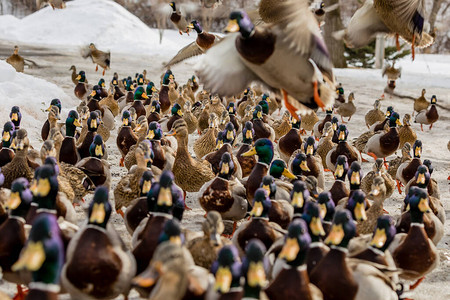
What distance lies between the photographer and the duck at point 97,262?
3406 millimetres

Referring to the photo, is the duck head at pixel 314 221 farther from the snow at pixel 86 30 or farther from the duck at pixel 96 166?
the snow at pixel 86 30

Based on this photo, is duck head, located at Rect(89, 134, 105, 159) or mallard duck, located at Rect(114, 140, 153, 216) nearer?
mallard duck, located at Rect(114, 140, 153, 216)

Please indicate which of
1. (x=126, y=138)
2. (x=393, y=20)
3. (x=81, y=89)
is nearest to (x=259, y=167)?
(x=393, y=20)

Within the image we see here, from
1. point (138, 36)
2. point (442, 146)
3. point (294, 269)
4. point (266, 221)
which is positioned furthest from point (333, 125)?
point (138, 36)

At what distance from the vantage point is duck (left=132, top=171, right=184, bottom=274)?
12.4ft

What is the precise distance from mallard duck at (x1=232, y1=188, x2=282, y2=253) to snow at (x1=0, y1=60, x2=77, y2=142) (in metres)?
4.29

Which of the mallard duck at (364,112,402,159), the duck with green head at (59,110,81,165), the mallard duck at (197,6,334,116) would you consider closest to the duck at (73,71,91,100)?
the duck with green head at (59,110,81,165)

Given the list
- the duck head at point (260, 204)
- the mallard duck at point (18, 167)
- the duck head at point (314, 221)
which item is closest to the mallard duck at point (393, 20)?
the duck head at point (314, 221)

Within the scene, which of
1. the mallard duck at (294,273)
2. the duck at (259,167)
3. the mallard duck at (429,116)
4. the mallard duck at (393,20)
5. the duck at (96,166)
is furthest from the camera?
the mallard duck at (429,116)

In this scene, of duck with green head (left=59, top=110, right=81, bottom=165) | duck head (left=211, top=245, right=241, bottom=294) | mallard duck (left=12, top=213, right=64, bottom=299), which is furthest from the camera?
duck with green head (left=59, top=110, right=81, bottom=165)

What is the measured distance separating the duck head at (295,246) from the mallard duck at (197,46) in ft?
7.93

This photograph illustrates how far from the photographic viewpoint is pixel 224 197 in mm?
5129

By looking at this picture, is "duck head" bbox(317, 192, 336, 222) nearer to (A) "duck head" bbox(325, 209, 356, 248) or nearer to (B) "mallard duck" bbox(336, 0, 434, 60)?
(A) "duck head" bbox(325, 209, 356, 248)

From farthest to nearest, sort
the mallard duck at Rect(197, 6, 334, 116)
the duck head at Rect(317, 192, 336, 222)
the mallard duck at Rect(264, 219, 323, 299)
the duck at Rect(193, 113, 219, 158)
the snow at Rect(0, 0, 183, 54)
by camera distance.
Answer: the snow at Rect(0, 0, 183, 54)
the duck at Rect(193, 113, 219, 158)
the duck head at Rect(317, 192, 336, 222)
the mallard duck at Rect(264, 219, 323, 299)
the mallard duck at Rect(197, 6, 334, 116)
